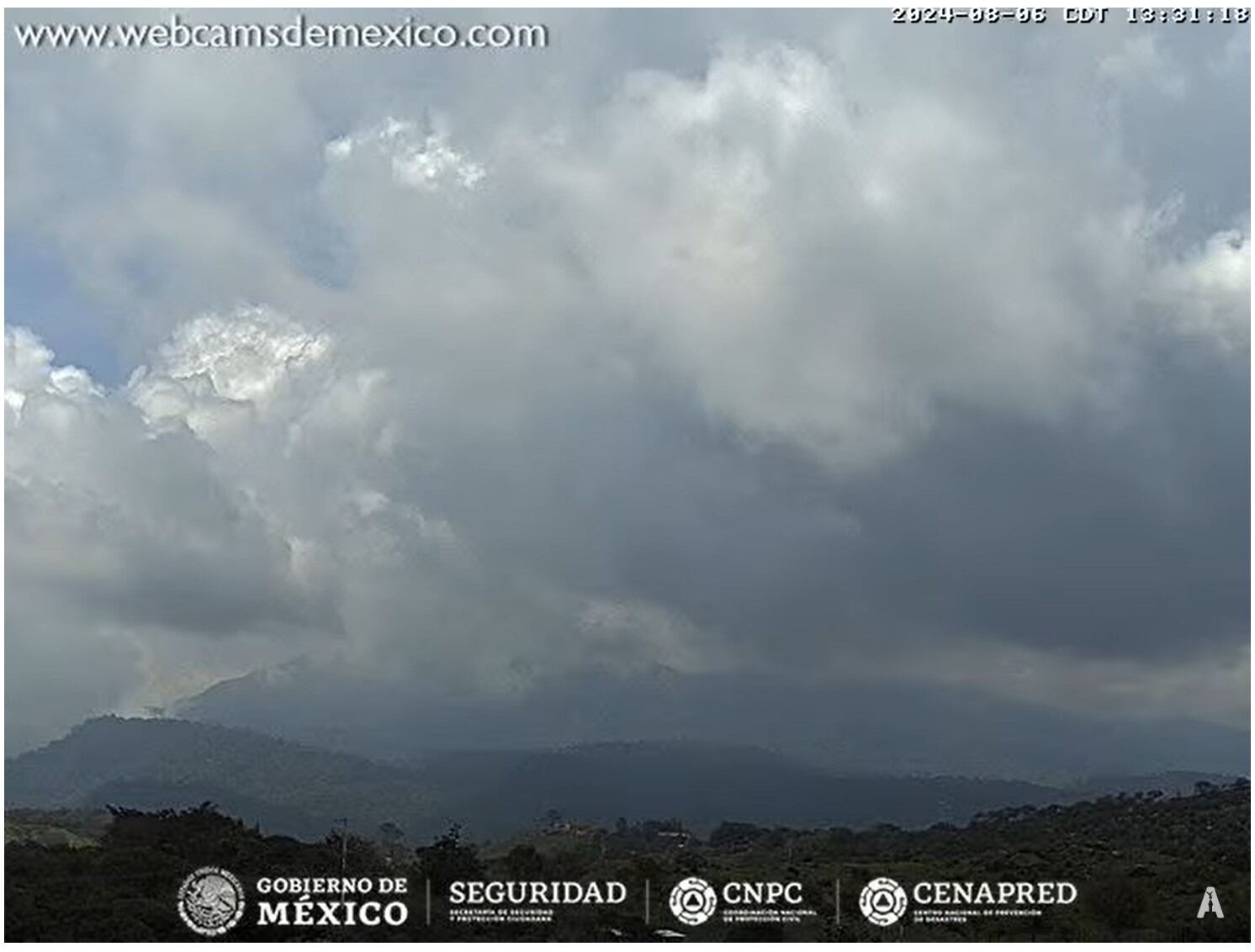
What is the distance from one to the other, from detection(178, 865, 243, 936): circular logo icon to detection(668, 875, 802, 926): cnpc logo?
205 inches

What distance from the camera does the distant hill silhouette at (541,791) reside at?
74.0ft

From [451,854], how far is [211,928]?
312cm

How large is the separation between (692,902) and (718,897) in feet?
1.08

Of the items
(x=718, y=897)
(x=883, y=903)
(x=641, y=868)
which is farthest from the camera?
(x=641, y=868)

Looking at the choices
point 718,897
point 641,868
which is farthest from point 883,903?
point 641,868

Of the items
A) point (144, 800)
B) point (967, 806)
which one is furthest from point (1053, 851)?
point (144, 800)

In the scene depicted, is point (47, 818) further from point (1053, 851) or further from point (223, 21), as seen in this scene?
point (1053, 851)

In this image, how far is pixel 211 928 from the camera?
1581 cm

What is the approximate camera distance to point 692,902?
16188 millimetres

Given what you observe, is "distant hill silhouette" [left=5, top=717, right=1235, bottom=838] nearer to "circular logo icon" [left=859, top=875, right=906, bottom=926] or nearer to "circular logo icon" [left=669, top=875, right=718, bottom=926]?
"circular logo icon" [left=669, top=875, right=718, bottom=926]

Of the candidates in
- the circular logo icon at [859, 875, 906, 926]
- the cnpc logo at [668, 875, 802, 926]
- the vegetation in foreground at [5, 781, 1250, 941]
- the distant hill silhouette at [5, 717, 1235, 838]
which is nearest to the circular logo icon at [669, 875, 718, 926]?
the cnpc logo at [668, 875, 802, 926]

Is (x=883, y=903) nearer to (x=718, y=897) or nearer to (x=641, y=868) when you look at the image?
(x=718, y=897)

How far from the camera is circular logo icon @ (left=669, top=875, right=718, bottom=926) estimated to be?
1608cm

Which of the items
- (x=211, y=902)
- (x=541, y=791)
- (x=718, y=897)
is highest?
(x=541, y=791)
